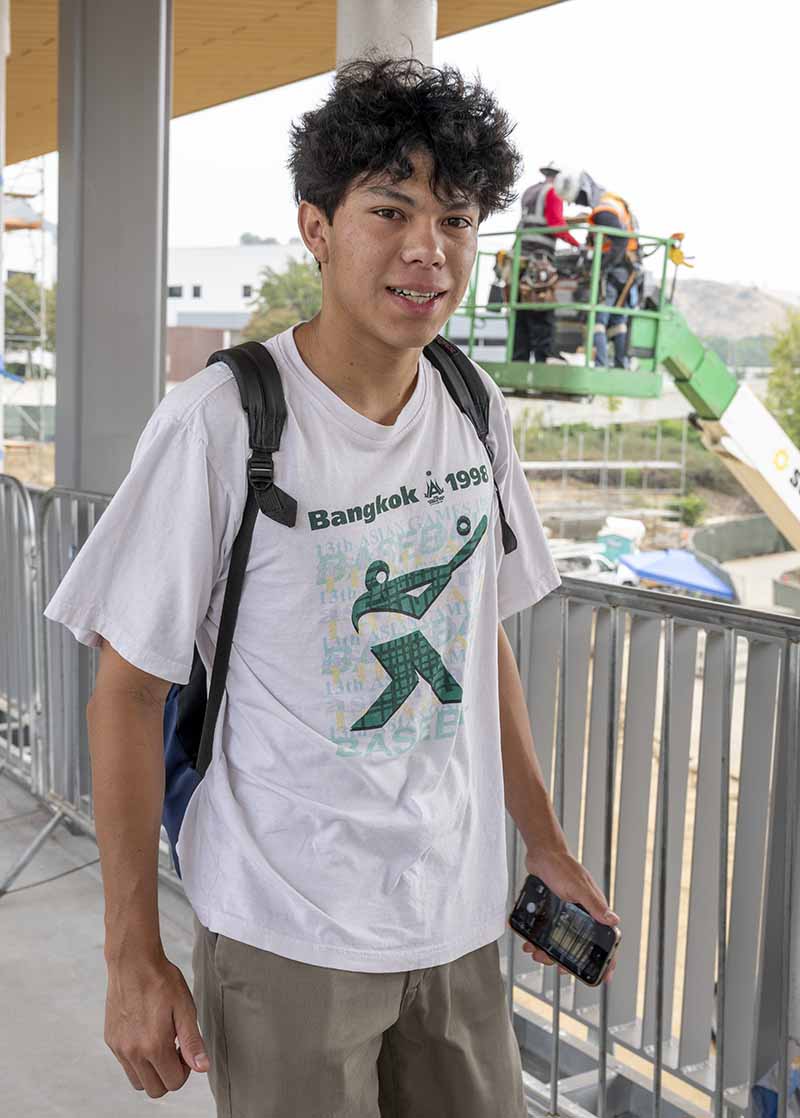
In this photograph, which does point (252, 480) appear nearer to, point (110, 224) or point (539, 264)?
point (110, 224)

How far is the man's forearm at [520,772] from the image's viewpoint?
187 centimetres

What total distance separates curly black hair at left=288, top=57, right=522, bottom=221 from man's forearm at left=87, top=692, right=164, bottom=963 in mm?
657

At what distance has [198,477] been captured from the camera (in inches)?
55.7

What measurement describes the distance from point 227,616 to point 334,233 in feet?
1.57

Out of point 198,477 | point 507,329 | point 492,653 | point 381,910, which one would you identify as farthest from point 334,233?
point 507,329

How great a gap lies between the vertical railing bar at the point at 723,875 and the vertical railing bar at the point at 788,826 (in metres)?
0.13

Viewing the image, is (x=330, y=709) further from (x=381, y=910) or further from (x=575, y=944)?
(x=575, y=944)

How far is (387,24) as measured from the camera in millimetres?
3818

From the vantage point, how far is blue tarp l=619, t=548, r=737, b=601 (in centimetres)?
3056

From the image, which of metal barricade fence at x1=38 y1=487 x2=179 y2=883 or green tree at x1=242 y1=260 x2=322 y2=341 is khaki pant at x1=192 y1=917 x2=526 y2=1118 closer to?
metal barricade fence at x1=38 y1=487 x2=179 y2=883

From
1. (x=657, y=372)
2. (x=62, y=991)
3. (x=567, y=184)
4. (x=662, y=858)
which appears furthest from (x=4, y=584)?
(x=657, y=372)

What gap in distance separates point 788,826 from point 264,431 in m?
1.49

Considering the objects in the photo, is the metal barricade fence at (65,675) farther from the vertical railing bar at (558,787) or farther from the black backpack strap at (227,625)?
the black backpack strap at (227,625)

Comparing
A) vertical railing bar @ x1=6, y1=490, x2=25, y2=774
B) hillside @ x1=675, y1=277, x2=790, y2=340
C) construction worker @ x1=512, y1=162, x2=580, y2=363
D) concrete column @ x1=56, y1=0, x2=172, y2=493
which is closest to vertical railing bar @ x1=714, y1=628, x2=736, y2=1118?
concrete column @ x1=56, y1=0, x2=172, y2=493
